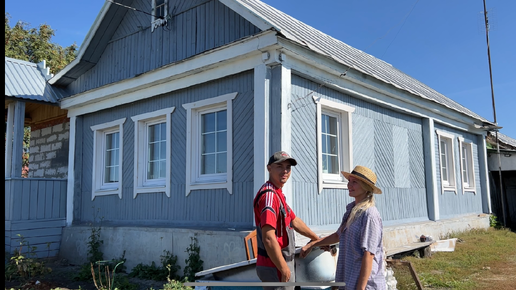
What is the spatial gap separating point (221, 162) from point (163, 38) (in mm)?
3083

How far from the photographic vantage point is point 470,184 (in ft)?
45.4

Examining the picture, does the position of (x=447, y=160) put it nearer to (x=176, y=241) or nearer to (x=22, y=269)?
(x=176, y=241)

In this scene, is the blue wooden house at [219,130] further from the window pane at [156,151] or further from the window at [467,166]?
the window at [467,166]

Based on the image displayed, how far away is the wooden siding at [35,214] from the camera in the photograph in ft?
30.5

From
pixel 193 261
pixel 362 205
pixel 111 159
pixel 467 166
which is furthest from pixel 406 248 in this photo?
pixel 467 166

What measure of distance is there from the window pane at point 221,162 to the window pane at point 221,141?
0.34ft

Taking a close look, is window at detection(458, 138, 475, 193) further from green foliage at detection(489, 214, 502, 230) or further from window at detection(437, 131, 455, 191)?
green foliage at detection(489, 214, 502, 230)

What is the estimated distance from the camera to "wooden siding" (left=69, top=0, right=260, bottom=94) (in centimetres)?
773

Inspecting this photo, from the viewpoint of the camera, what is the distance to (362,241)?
2.88m

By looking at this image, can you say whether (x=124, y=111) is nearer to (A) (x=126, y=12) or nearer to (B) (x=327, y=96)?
(A) (x=126, y=12)

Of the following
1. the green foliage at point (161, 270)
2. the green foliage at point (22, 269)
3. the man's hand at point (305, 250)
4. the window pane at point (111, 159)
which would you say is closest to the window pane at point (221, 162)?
the green foliage at point (161, 270)

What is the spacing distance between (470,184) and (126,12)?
11364 millimetres

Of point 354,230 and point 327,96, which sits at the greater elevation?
point 327,96

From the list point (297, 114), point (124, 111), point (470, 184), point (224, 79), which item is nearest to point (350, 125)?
point (297, 114)
